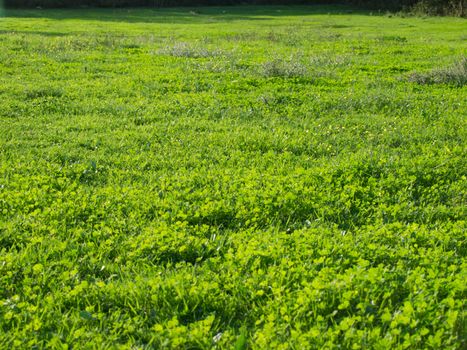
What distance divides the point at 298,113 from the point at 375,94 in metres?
2.19

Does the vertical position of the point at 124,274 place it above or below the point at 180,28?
below

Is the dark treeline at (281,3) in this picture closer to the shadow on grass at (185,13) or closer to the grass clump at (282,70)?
the shadow on grass at (185,13)

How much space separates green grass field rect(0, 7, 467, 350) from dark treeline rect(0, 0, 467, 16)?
28.4 m

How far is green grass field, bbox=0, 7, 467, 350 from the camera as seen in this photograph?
421 cm

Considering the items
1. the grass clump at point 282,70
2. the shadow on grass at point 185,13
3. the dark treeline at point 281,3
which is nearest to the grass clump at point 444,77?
the grass clump at point 282,70

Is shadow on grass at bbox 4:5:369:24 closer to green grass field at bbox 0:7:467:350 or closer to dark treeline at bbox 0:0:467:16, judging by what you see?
dark treeline at bbox 0:0:467:16

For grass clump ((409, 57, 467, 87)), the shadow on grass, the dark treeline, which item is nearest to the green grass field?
grass clump ((409, 57, 467, 87))

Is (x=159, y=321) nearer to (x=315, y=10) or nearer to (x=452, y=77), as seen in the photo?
(x=452, y=77)

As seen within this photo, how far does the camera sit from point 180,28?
29.7 meters

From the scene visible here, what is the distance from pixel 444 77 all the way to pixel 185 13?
30.6 meters

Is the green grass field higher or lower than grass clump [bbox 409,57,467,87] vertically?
lower

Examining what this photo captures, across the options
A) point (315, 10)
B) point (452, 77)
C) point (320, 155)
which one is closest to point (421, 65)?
point (452, 77)

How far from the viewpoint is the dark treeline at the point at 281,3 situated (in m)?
38.5

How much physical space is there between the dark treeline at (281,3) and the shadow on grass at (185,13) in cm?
194
